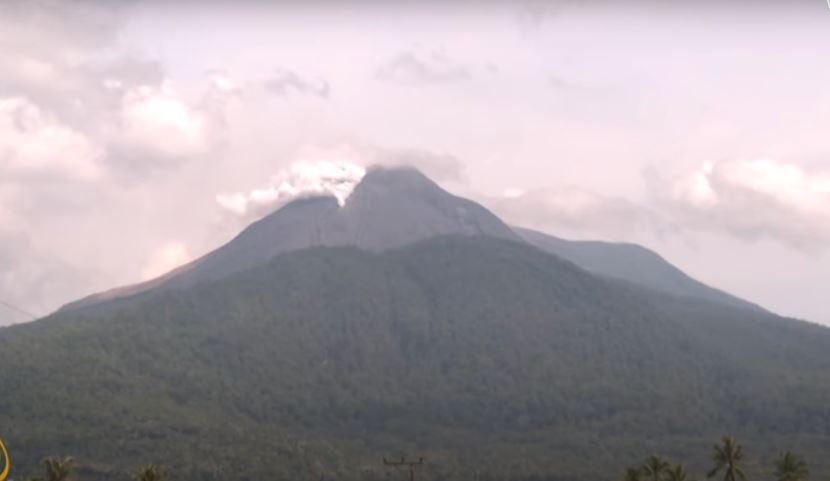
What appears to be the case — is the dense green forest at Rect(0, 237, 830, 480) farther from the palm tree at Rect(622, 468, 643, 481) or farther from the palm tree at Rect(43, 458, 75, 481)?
the palm tree at Rect(622, 468, 643, 481)

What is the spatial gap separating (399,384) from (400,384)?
18 centimetres

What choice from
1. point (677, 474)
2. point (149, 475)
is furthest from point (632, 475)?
point (149, 475)

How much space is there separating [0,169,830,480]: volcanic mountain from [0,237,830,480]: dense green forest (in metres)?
0.35

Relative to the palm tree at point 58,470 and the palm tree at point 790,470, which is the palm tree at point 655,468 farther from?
the palm tree at point 58,470

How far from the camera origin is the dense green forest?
12838cm

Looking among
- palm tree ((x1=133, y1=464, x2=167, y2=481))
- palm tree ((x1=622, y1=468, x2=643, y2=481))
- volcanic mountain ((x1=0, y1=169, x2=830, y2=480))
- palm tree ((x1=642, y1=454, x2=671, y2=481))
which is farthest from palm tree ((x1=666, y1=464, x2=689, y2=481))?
volcanic mountain ((x1=0, y1=169, x2=830, y2=480))

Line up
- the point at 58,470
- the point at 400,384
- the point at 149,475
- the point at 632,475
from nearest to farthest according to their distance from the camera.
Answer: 1. the point at 149,475
2. the point at 632,475
3. the point at 58,470
4. the point at 400,384

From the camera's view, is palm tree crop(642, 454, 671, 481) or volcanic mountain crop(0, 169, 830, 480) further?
volcanic mountain crop(0, 169, 830, 480)

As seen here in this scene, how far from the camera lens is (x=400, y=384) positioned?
6718 inches

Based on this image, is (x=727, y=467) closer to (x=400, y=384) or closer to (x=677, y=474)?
(x=677, y=474)

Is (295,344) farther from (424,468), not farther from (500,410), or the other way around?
(424,468)

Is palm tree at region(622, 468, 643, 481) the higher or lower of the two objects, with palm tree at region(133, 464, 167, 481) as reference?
lower

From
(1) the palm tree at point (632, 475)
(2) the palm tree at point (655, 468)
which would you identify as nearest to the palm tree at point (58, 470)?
(1) the palm tree at point (632, 475)

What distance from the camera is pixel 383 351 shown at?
18250 cm
